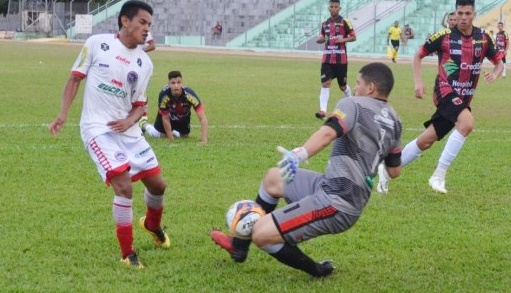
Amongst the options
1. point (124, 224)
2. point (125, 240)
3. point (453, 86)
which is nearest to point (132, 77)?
point (124, 224)

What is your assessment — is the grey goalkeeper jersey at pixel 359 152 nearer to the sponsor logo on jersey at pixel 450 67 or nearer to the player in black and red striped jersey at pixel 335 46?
the sponsor logo on jersey at pixel 450 67

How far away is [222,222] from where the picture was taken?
324 inches

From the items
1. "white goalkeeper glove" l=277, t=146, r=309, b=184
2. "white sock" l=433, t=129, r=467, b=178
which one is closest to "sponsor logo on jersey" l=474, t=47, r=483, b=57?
"white sock" l=433, t=129, r=467, b=178

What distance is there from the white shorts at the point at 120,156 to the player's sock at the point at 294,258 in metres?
1.33

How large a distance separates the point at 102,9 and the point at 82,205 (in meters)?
70.8

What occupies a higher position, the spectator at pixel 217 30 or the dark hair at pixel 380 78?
the dark hair at pixel 380 78

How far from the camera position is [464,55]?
9.93 meters

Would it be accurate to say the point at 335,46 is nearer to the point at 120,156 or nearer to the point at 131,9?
the point at 131,9

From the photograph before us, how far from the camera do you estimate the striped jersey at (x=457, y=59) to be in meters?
9.95

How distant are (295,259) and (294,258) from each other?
13mm

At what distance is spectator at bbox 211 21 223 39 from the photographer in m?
65.8

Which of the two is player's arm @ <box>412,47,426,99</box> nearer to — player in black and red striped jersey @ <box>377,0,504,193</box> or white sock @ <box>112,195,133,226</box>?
player in black and red striped jersey @ <box>377,0,504,193</box>

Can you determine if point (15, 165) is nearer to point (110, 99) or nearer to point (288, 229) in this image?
point (110, 99)

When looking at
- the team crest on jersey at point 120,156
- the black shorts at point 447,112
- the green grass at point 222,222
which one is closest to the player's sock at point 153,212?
the green grass at point 222,222
